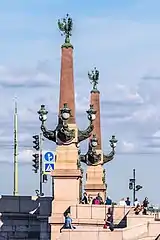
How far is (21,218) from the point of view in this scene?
150ft

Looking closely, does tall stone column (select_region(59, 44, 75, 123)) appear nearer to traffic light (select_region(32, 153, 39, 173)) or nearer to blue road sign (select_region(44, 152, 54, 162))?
blue road sign (select_region(44, 152, 54, 162))

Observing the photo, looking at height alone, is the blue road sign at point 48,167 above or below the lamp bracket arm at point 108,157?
below

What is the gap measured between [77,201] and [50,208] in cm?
168

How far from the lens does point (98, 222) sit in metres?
39.8

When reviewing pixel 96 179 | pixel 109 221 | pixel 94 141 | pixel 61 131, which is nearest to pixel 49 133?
pixel 61 131

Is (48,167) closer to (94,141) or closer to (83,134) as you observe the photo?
(83,134)

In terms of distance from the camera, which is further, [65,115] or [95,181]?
[95,181]

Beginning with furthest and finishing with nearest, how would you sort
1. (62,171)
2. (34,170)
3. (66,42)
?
1. (34,170)
2. (66,42)
3. (62,171)

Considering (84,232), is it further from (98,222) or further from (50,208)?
(50,208)

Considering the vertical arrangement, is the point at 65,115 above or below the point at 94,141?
above

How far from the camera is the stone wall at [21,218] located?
145 ft

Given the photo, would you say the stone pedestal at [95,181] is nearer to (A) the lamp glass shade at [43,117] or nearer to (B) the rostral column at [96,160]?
(B) the rostral column at [96,160]

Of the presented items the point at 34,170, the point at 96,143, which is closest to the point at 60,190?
the point at 34,170

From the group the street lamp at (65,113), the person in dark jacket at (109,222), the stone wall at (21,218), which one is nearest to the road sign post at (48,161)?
the stone wall at (21,218)
